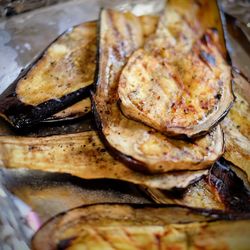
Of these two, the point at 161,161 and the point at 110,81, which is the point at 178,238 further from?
the point at 110,81

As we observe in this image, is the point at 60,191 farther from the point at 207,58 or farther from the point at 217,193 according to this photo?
the point at 207,58

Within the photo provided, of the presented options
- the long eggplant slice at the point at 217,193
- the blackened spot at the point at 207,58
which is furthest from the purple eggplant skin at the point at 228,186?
the blackened spot at the point at 207,58

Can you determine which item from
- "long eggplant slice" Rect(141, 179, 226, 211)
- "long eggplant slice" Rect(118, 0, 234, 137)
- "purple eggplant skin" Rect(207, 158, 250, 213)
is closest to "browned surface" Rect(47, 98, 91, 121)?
"long eggplant slice" Rect(118, 0, 234, 137)

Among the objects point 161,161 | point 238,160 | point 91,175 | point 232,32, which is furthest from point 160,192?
point 232,32

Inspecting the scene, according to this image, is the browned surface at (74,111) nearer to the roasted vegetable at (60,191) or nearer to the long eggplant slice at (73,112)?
the long eggplant slice at (73,112)

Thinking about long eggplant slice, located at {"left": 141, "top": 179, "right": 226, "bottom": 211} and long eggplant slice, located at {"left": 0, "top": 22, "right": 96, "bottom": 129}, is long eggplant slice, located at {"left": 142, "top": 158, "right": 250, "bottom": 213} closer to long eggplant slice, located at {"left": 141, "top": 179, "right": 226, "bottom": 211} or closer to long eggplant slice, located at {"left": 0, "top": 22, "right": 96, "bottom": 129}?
long eggplant slice, located at {"left": 141, "top": 179, "right": 226, "bottom": 211}

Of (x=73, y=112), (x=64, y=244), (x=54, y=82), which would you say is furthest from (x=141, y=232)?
(x=54, y=82)
